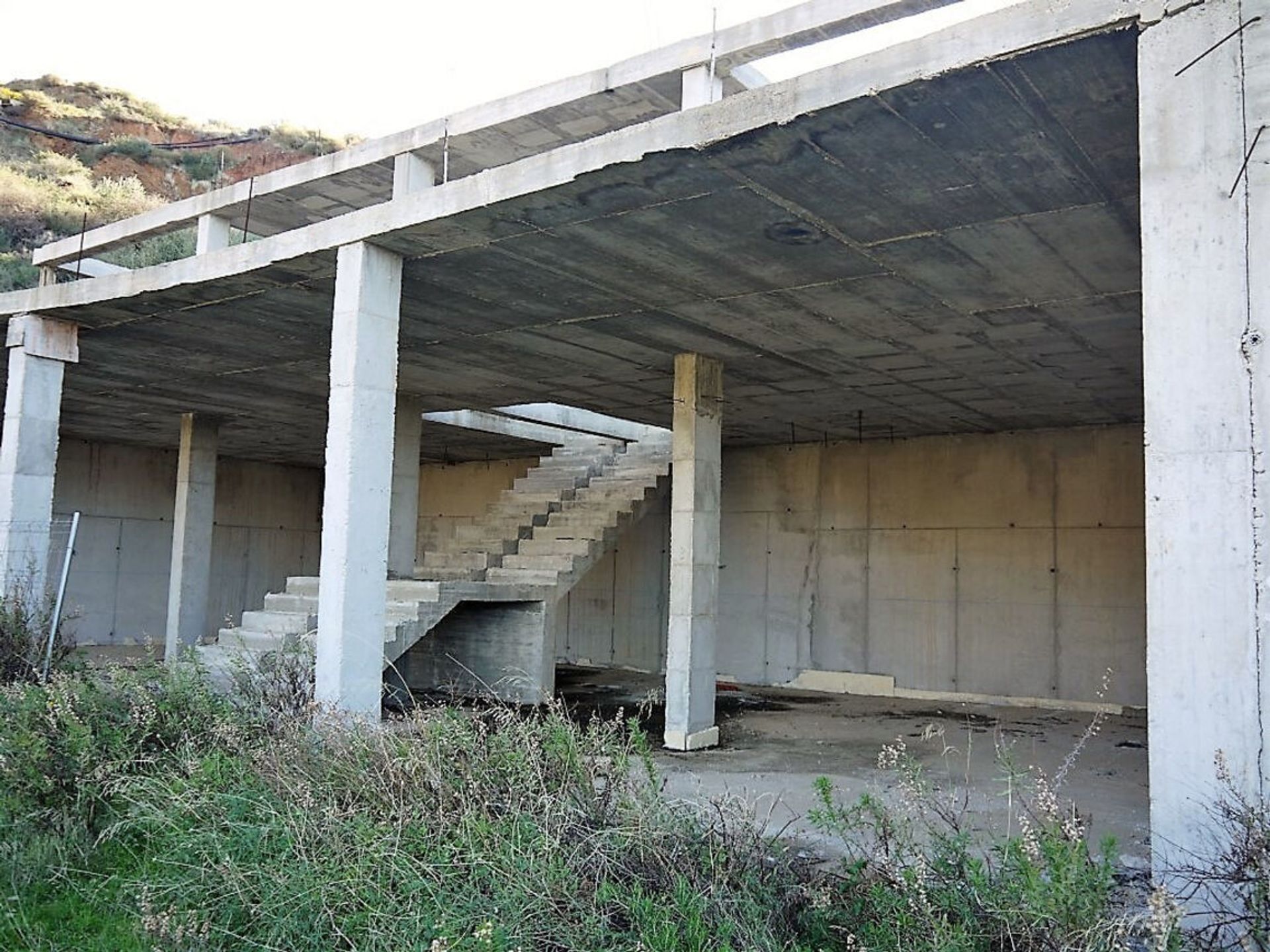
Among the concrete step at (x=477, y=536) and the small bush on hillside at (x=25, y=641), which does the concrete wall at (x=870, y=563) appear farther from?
the small bush on hillside at (x=25, y=641)

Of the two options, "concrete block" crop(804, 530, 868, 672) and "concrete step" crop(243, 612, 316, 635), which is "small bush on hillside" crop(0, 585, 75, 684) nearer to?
"concrete step" crop(243, 612, 316, 635)

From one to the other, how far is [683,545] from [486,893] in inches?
259

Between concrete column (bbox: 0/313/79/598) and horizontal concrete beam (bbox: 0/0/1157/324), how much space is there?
102 inches

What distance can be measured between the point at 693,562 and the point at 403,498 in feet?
16.6

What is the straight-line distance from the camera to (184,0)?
4778 centimetres

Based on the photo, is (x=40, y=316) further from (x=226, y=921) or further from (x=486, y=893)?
(x=486, y=893)

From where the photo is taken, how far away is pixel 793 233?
23.6ft

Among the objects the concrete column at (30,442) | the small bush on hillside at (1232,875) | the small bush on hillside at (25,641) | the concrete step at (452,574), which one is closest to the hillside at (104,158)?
the concrete step at (452,574)

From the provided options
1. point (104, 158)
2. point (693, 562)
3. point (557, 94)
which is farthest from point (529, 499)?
point (104, 158)

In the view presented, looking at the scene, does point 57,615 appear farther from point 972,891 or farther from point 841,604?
point 841,604

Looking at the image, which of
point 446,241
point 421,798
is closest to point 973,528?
point 446,241

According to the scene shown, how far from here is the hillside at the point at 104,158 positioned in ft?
87.6

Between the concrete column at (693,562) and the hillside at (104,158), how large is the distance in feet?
47.5

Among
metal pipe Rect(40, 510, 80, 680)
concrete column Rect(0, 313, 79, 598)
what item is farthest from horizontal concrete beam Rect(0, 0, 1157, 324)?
concrete column Rect(0, 313, 79, 598)
